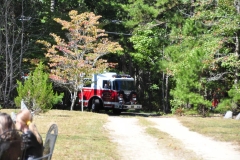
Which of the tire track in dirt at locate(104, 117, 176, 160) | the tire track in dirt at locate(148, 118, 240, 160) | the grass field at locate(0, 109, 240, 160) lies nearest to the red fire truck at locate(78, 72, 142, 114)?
the grass field at locate(0, 109, 240, 160)

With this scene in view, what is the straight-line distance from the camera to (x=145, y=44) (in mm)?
30219

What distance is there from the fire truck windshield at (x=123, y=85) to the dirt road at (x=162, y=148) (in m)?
9.82

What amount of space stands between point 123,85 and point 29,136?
2021 centimetres

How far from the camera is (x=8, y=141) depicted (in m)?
4.37

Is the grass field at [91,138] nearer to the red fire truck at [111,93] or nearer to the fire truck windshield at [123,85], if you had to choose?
the red fire truck at [111,93]

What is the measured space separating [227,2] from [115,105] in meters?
8.12

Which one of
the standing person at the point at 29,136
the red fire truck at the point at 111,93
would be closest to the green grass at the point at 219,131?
the standing person at the point at 29,136

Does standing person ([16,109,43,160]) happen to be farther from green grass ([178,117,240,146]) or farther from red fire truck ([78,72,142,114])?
red fire truck ([78,72,142,114])

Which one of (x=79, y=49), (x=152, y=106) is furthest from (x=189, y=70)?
(x=152, y=106)

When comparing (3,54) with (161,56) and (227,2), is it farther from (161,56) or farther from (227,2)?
(227,2)

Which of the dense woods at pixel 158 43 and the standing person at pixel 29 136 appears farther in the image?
the dense woods at pixel 158 43

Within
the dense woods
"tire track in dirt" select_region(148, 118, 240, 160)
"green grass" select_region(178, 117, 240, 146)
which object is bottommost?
Result: "tire track in dirt" select_region(148, 118, 240, 160)

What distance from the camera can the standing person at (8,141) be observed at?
4.33 metres

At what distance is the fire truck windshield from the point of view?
2508 cm
